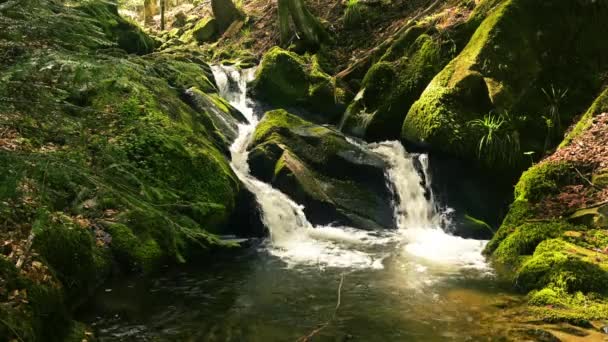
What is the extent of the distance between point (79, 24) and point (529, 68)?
1037 cm

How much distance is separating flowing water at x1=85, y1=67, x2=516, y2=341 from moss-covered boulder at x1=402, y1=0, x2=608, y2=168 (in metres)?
2.00

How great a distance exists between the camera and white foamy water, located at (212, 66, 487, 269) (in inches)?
339

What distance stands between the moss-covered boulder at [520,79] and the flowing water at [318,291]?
2.00 m

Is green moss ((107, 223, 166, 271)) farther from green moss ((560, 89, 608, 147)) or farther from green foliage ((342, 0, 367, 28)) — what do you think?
green foliage ((342, 0, 367, 28))

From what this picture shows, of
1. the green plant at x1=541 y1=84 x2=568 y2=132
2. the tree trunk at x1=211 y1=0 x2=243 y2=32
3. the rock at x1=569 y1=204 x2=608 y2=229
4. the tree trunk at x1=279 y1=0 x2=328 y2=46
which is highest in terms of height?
the tree trunk at x1=211 y1=0 x2=243 y2=32

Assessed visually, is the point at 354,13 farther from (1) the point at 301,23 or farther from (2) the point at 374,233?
(2) the point at 374,233

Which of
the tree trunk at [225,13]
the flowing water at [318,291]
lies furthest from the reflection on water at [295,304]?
the tree trunk at [225,13]

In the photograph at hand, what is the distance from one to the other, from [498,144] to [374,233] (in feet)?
10.6

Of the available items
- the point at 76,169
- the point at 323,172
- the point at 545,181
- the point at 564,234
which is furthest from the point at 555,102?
the point at 76,169

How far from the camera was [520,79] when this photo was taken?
36.0 feet

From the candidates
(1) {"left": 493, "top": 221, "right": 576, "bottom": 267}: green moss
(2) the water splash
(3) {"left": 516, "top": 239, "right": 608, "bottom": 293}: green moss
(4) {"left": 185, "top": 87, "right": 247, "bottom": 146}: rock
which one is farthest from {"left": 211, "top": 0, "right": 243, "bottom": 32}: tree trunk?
(3) {"left": 516, "top": 239, "right": 608, "bottom": 293}: green moss

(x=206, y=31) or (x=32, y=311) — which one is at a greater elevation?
(x=206, y=31)

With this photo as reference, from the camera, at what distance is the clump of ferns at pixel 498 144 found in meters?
10.2

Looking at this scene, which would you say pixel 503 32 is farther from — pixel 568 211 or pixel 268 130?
pixel 268 130
